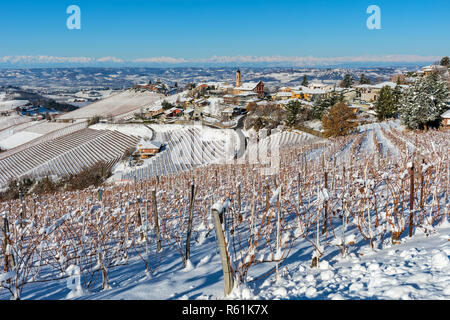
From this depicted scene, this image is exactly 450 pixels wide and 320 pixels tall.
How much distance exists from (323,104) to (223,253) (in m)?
34.2

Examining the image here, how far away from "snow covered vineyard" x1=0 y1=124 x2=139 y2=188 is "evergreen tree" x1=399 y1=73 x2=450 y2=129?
95.2 feet

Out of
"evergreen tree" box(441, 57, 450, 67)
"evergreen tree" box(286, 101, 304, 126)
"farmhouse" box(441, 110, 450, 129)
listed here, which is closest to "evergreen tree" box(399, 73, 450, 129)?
"farmhouse" box(441, 110, 450, 129)

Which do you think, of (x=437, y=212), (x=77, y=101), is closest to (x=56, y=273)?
(x=437, y=212)

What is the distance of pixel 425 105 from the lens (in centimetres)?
2211

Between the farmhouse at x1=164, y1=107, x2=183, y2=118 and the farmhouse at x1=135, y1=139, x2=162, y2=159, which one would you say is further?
the farmhouse at x1=164, y1=107, x2=183, y2=118

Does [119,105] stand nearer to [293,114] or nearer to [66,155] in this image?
[66,155]

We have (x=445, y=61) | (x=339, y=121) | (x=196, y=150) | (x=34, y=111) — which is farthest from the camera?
(x=34, y=111)

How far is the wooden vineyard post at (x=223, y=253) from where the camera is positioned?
92.1 inches

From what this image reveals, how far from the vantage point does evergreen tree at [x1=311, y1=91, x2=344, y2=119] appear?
33031 millimetres

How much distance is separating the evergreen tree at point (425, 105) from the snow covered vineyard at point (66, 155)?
29008mm

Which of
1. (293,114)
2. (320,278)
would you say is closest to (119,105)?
(293,114)

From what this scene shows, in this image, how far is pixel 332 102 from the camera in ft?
109

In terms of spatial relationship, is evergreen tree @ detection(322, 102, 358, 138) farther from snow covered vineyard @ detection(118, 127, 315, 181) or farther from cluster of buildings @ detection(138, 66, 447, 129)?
cluster of buildings @ detection(138, 66, 447, 129)
